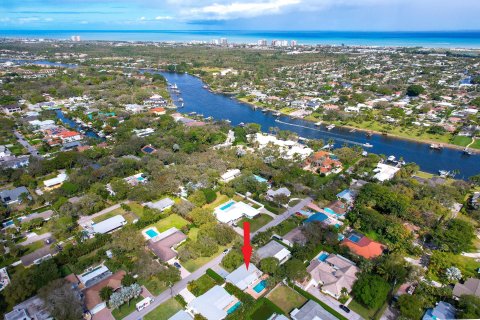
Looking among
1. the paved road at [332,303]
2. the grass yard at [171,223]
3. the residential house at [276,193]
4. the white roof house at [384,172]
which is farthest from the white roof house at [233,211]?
the white roof house at [384,172]

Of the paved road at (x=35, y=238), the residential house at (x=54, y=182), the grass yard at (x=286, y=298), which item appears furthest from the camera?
the residential house at (x=54, y=182)

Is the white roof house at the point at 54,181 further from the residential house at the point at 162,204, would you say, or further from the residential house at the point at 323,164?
the residential house at the point at 323,164

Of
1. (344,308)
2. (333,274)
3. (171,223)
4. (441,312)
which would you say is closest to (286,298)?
(344,308)

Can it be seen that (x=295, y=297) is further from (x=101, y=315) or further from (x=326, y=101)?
(x=326, y=101)

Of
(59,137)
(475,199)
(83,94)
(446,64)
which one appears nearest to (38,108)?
(83,94)

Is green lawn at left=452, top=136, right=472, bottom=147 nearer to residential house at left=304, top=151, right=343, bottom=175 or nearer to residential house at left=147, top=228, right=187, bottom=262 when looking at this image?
residential house at left=304, top=151, right=343, bottom=175

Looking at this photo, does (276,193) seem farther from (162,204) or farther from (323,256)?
(162,204)
